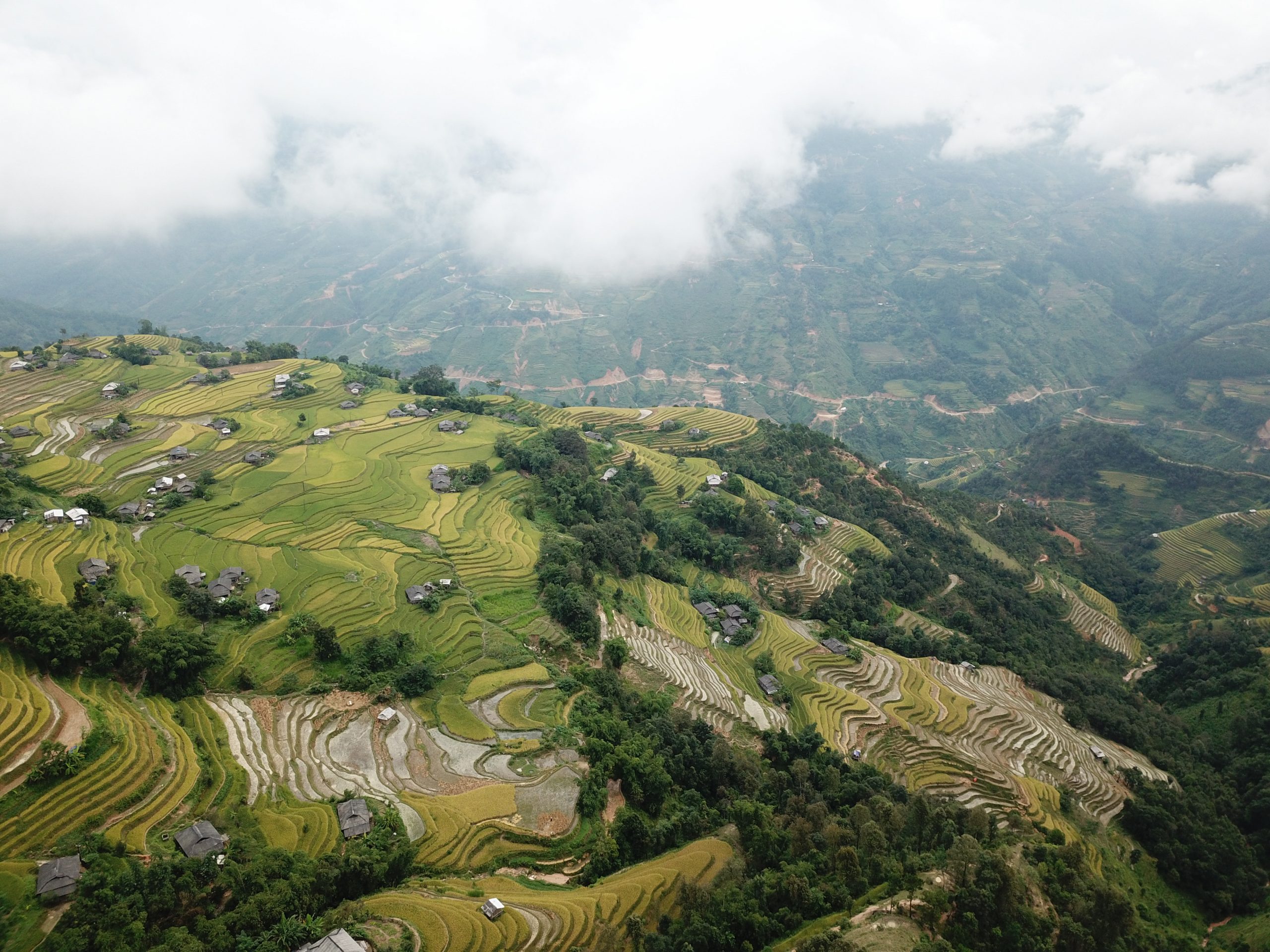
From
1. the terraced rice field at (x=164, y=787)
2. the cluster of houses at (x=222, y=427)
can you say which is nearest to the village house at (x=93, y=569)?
the terraced rice field at (x=164, y=787)

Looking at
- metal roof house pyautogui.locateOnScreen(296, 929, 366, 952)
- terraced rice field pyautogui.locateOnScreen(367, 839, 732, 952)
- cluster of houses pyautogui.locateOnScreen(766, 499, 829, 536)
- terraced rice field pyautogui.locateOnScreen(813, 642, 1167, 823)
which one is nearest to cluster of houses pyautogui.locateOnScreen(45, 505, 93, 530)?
terraced rice field pyautogui.locateOnScreen(367, 839, 732, 952)

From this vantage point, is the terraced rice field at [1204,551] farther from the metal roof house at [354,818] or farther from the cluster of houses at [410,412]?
the metal roof house at [354,818]

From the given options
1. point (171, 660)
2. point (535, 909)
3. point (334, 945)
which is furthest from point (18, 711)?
point (535, 909)

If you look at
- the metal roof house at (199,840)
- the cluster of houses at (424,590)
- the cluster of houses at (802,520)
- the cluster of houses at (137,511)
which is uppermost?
the cluster of houses at (137,511)

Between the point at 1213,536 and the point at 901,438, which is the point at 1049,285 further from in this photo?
the point at 1213,536

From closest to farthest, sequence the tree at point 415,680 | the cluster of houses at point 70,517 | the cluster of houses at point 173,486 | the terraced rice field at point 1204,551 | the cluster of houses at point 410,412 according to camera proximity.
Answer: the tree at point 415,680
the cluster of houses at point 70,517
the cluster of houses at point 173,486
the cluster of houses at point 410,412
the terraced rice field at point 1204,551
